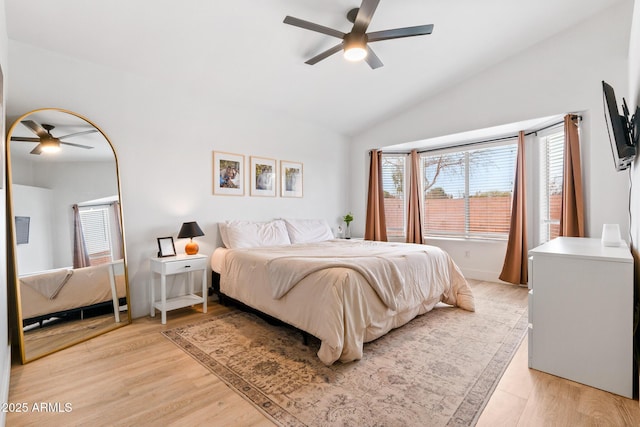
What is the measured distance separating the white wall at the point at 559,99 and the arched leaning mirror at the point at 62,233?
449 cm

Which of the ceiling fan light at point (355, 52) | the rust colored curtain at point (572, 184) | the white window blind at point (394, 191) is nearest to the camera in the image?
the ceiling fan light at point (355, 52)

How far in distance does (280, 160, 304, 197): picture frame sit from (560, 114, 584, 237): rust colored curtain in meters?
3.62

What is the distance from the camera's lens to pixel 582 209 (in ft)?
11.6

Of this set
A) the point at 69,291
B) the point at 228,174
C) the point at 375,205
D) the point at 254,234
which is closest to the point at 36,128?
the point at 69,291

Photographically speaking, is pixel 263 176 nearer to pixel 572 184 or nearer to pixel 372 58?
pixel 372 58

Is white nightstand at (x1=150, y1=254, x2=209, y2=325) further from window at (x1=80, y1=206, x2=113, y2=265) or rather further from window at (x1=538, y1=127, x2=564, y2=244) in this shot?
window at (x1=538, y1=127, x2=564, y2=244)

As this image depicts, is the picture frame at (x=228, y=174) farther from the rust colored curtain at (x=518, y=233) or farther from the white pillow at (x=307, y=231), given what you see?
the rust colored curtain at (x=518, y=233)

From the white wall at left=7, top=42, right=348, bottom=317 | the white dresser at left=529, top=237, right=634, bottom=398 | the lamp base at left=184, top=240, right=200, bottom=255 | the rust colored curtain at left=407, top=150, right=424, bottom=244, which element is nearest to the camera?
the white dresser at left=529, top=237, right=634, bottom=398

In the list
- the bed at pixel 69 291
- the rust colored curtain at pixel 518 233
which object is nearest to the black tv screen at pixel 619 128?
the rust colored curtain at pixel 518 233

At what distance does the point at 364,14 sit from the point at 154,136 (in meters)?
2.58

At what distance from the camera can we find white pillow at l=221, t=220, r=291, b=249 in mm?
3717

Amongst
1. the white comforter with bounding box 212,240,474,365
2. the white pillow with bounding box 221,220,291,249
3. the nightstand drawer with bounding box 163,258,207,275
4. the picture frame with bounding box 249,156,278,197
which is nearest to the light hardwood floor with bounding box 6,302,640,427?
the white comforter with bounding box 212,240,474,365

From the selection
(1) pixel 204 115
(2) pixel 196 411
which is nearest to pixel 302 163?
(1) pixel 204 115

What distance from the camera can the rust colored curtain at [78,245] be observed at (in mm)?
2682
